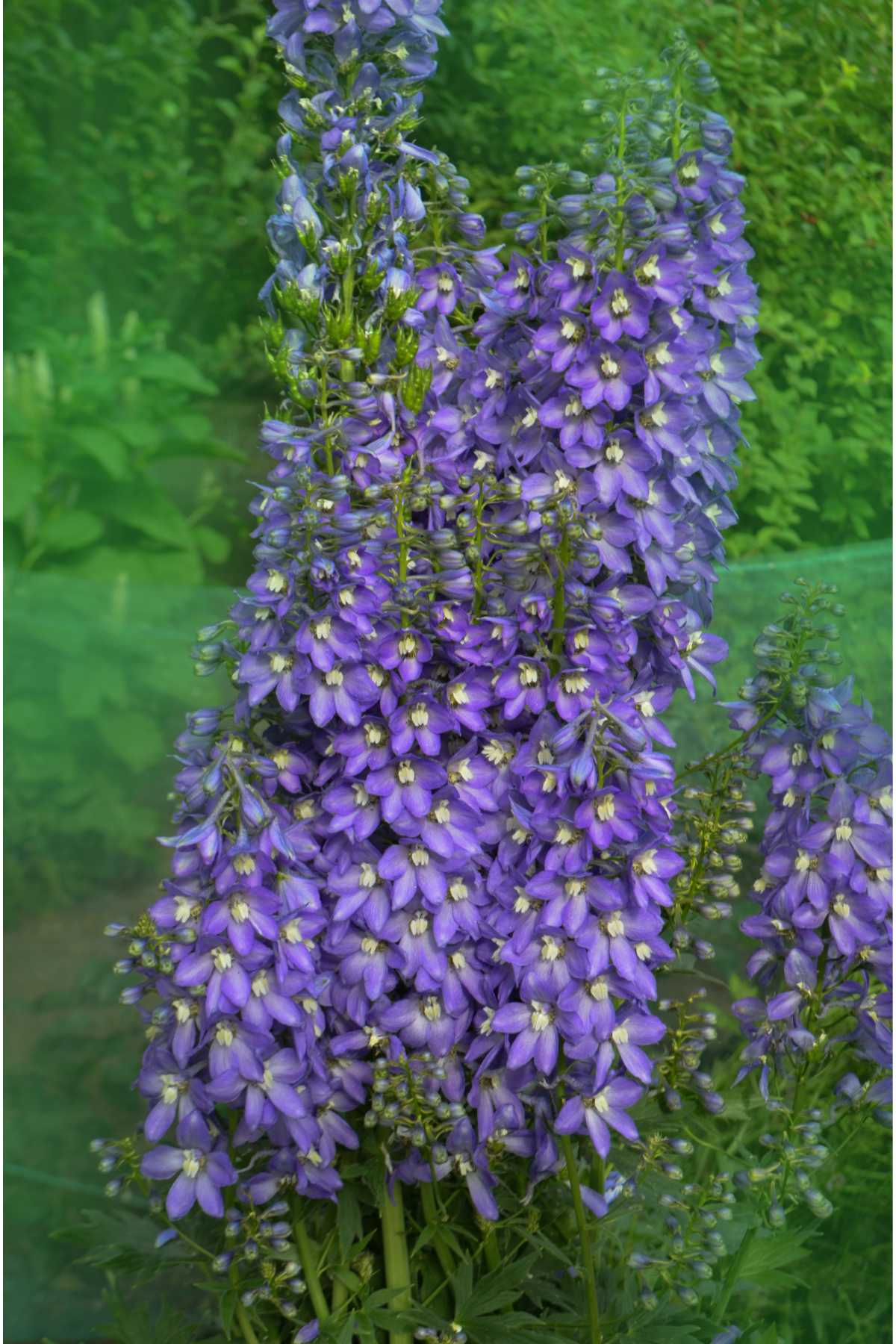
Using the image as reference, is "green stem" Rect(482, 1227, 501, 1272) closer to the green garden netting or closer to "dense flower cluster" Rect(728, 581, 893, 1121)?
"dense flower cluster" Rect(728, 581, 893, 1121)

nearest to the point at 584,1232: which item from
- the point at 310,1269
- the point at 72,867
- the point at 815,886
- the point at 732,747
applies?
the point at 310,1269

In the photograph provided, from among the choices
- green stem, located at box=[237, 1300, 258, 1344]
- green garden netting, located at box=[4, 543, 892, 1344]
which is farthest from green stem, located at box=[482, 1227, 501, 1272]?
green garden netting, located at box=[4, 543, 892, 1344]

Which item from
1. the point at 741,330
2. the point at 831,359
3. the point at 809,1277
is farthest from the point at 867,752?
the point at 831,359

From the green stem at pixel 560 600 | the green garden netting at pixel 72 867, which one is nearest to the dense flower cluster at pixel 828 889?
the green stem at pixel 560 600

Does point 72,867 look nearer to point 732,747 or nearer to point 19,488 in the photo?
point 19,488

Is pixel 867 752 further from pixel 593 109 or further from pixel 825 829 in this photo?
pixel 593 109

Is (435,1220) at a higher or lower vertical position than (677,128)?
lower
